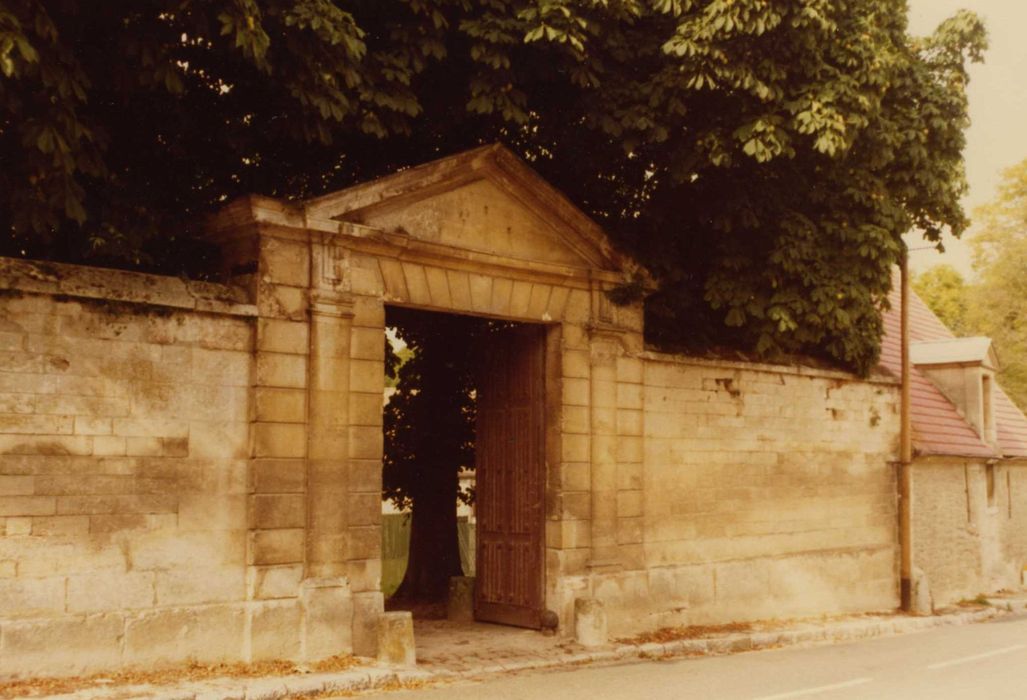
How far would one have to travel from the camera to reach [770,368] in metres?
13.9

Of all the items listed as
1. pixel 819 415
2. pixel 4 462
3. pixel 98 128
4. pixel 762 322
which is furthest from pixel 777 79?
pixel 4 462

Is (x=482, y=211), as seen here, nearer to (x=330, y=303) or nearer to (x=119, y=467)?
(x=330, y=303)

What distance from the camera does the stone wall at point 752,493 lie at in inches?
486

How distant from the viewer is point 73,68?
25.5 feet

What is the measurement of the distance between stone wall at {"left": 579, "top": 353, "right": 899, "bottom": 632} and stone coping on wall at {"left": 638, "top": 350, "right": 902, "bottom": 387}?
0.02 meters

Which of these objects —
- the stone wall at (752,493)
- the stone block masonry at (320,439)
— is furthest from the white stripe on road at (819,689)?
the stone wall at (752,493)

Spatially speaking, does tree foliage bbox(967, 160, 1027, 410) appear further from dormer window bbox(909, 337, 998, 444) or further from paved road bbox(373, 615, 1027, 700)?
paved road bbox(373, 615, 1027, 700)

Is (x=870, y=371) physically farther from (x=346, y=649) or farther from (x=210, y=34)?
(x=210, y=34)

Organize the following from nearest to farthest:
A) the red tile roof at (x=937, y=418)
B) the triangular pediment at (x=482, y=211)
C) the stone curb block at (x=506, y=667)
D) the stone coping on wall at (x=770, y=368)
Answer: the stone curb block at (x=506, y=667) < the triangular pediment at (x=482, y=211) < the stone coping on wall at (x=770, y=368) < the red tile roof at (x=937, y=418)

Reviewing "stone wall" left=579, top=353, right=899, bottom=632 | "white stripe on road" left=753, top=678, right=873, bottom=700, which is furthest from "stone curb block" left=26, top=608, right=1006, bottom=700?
"white stripe on road" left=753, top=678, right=873, bottom=700

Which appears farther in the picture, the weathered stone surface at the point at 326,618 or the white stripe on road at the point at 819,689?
the weathered stone surface at the point at 326,618

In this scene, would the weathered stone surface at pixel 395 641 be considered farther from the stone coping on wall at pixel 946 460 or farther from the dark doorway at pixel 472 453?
the stone coping on wall at pixel 946 460

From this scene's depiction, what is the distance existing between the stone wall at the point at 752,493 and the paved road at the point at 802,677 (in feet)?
4.28

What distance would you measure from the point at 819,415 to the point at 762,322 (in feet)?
7.38
